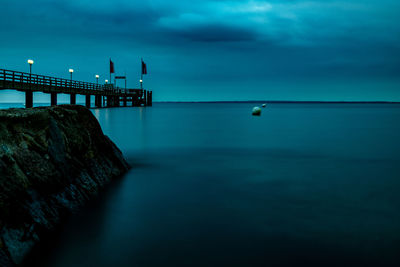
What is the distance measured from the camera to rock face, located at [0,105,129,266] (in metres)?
4.45

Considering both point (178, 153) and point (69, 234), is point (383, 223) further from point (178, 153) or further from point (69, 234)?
point (178, 153)

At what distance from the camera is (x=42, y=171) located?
18.3 ft

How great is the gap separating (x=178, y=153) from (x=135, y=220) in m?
9.00

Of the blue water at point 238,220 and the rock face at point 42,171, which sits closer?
the rock face at point 42,171

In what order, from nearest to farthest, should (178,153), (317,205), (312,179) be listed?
(317,205)
(312,179)
(178,153)

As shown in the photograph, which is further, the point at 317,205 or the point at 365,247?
the point at 317,205

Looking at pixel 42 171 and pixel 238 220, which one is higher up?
pixel 42 171

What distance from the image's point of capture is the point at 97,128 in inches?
341

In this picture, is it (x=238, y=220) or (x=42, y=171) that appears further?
(x=238, y=220)

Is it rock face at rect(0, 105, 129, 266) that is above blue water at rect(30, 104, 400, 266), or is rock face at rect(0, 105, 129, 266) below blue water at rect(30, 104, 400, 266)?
above

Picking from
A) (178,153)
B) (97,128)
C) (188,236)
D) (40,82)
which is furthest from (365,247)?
(40,82)

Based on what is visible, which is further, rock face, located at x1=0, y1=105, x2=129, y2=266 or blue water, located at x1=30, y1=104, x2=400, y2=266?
blue water, located at x1=30, y1=104, x2=400, y2=266

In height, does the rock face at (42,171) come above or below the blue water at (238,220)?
above

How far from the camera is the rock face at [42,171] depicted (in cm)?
445
